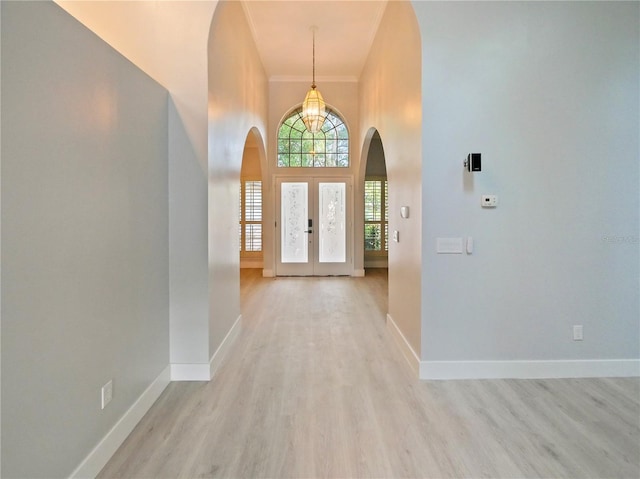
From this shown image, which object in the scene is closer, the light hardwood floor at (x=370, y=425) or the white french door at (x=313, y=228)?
the light hardwood floor at (x=370, y=425)

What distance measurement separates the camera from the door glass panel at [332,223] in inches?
292

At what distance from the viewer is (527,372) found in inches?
112

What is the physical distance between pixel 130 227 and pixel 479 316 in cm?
274

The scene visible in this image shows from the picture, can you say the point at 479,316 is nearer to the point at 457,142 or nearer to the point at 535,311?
the point at 535,311

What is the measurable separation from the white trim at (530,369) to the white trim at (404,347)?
0.09 m

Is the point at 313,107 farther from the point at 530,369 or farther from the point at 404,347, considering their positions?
the point at 530,369

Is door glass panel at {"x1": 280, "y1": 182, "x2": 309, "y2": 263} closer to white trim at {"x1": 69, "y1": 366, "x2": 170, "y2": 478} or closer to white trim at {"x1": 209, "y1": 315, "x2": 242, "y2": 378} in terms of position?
white trim at {"x1": 209, "y1": 315, "x2": 242, "y2": 378}

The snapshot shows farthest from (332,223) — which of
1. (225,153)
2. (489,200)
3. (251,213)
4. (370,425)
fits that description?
(370,425)

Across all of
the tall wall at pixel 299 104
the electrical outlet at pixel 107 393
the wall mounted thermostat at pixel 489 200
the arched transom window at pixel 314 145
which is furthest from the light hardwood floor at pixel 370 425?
the arched transom window at pixel 314 145

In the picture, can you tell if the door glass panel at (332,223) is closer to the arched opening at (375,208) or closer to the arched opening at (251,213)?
the arched opening at (375,208)

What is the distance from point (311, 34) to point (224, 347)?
445cm

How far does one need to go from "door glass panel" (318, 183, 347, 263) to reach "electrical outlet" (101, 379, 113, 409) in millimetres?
5700

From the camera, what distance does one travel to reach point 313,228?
7.47 m

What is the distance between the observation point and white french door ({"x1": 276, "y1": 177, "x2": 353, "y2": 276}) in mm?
7414
